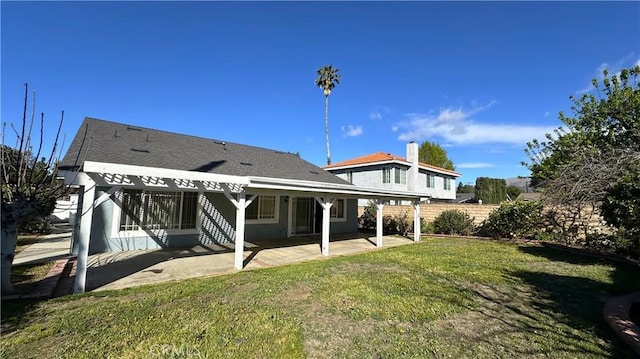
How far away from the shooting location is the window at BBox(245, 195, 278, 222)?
40.5ft

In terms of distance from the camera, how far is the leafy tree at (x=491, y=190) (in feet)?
100

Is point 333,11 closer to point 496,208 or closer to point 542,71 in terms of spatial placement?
point 542,71

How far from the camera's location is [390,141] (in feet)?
129

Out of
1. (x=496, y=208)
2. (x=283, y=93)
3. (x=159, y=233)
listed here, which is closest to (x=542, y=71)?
(x=496, y=208)

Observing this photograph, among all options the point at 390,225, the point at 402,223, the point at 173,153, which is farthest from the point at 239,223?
the point at 390,225

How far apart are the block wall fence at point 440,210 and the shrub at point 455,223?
352 mm

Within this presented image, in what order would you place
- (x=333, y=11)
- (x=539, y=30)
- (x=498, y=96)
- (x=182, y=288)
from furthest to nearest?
(x=498, y=96)
(x=333, y=11)
(x=539, y=30)
(x=182, y=288)

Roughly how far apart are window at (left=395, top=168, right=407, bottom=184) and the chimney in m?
0.42

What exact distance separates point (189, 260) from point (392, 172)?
61.9 feet

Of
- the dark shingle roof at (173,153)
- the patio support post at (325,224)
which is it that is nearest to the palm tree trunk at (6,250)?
the dark shingle roof at (173,153)

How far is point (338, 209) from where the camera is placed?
16.1m

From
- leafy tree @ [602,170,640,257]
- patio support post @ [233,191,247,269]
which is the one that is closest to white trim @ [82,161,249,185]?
patio support post @ [233,191,247,269]

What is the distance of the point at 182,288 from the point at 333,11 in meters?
11.3

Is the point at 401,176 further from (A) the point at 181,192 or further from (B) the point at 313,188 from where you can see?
(A) the point at 181,192
